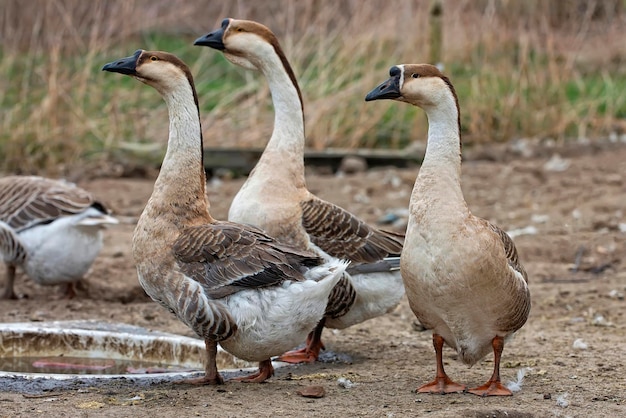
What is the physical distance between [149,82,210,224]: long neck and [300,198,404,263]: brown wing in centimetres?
83

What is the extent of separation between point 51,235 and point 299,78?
5.61 metres

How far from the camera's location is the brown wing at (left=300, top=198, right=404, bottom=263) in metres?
5.83

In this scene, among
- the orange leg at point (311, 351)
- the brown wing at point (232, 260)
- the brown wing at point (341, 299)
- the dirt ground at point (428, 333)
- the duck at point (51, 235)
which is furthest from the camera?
the duck at point (51, 235)

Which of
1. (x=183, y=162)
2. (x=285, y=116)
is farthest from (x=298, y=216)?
(x=183, y=162)

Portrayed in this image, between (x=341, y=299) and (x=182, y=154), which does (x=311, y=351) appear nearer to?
(x=341, y=299)

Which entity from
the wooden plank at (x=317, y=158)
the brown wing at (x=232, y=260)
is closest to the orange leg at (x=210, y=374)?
the brown wing at (x=232, y=260)

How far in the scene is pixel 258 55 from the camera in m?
6.17

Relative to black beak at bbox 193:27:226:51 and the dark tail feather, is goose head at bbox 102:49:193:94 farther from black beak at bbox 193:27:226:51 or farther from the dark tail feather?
the dark tail feather

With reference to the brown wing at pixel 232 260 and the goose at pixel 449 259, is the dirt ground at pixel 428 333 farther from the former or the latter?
the brown wing at pixel 232 260

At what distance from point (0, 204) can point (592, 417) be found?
183 inches

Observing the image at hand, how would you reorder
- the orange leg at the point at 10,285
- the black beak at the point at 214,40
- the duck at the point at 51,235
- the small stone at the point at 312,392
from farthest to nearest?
the orange leg at the point at 10,285, the duck at the point at 51,235, the black beak at the point at 214,40, the small stone at the point at 312,392

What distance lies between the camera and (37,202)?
7262 millimetres

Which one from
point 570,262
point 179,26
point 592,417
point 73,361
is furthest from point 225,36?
point 179,26

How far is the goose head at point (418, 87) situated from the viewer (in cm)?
481
